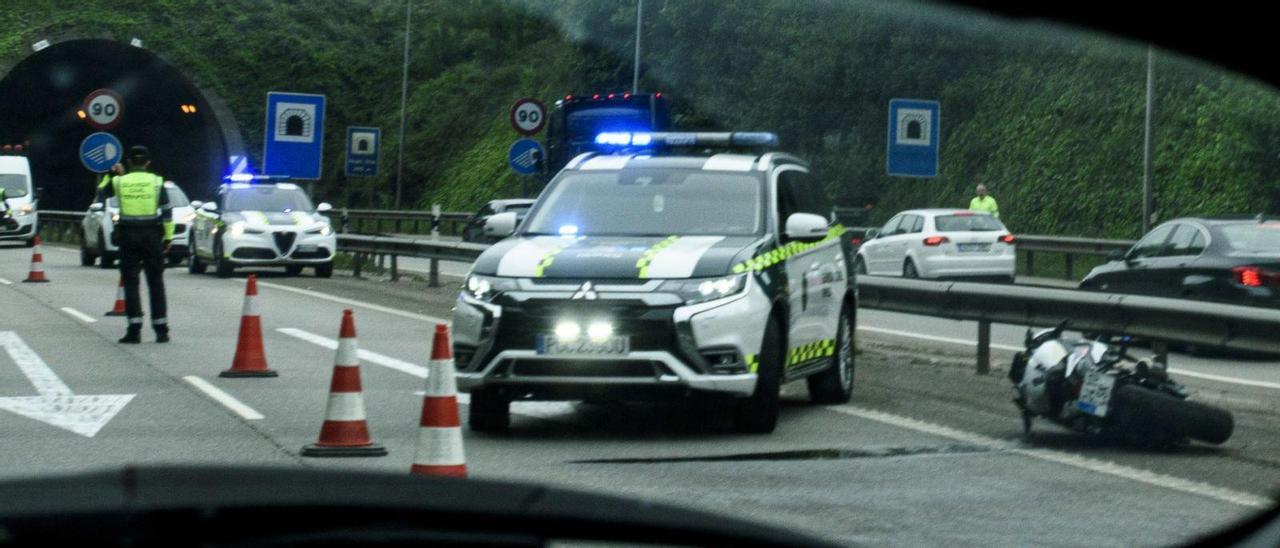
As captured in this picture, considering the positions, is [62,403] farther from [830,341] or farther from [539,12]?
[539,12]

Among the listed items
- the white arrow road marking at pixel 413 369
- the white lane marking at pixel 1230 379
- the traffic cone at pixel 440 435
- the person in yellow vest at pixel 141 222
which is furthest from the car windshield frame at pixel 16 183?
the traffic cone at pixel 440 435

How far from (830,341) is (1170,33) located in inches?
342

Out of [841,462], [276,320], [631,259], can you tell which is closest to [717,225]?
[631,259]

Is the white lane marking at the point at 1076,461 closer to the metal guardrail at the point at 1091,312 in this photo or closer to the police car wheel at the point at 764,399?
the police car wheel at the point at 764,399

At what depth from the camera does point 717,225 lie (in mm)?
11680

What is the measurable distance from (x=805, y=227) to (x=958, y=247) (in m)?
21.2

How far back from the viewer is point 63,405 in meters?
12.0

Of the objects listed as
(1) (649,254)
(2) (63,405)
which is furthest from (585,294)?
(2) (63,405)

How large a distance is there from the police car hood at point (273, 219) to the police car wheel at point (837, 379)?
62.6 feet

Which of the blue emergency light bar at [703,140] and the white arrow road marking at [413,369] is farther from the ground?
the blue emergency light bar at [703,140]

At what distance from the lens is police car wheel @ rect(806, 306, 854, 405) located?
41.5ft

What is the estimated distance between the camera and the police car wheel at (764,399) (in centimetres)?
1075

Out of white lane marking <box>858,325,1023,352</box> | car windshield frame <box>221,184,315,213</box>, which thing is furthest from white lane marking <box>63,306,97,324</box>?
car windshield frame <box>221,184,315,213</box>

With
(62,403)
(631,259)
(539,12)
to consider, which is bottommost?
(62,403)
